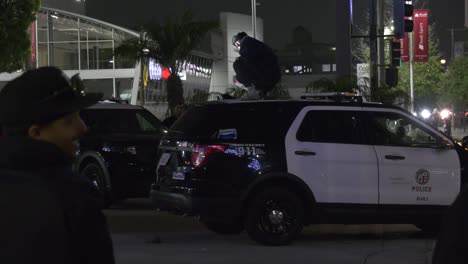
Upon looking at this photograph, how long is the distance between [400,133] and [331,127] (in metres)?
0.92

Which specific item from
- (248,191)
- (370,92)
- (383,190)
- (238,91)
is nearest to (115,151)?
(248,191)

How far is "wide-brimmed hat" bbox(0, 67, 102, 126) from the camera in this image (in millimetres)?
2486

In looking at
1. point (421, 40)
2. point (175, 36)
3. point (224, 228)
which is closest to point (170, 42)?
point (175, 36)

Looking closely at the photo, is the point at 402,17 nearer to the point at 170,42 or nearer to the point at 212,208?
the point at 170,42

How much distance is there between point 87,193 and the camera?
2.38 metres

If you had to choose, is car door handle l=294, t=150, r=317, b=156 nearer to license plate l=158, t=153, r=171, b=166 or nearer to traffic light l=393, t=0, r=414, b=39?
license plate l=158, t=153, r=171, b=166

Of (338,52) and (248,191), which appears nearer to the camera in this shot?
(248,191)

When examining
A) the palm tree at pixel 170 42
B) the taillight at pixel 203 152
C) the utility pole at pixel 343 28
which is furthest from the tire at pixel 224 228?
the palm tree at pixel 170 42

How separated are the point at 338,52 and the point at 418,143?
1321cm

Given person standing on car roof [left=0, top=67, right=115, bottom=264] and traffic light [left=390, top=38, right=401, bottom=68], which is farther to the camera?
traffic light [left=390, top=38, right=401, bottom=68]

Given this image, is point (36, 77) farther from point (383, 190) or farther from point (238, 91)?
point (238, 91)

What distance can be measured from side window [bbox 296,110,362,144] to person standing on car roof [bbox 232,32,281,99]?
2037 millimetres

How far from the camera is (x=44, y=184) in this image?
232cm

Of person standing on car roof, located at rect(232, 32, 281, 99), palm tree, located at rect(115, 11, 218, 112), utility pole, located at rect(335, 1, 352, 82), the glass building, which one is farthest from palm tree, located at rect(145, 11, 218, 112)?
the glass building
